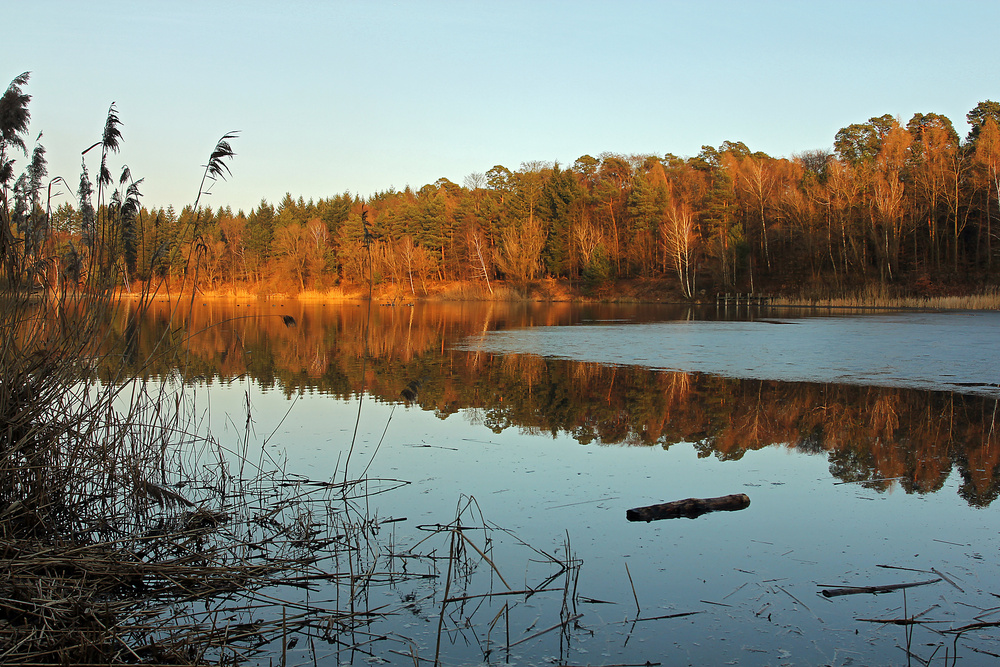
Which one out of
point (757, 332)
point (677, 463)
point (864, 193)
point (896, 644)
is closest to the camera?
point (896, 644)

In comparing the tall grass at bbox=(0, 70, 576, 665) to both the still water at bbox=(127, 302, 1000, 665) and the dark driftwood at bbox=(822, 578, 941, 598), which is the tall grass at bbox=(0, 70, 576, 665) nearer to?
the still water at bbox=(127, 302, 1000, 665)

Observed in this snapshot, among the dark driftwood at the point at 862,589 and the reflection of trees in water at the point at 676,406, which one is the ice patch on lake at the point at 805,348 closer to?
the reflection of trees in water at the point at 676,406

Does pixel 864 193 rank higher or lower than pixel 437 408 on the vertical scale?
higher

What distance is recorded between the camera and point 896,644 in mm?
3211

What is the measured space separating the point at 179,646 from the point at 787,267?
164ft

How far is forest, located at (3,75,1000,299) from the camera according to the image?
39.9m

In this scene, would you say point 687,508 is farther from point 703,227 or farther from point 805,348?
point 703,227

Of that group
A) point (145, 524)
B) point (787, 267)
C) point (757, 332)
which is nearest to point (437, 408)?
point (145, 524)

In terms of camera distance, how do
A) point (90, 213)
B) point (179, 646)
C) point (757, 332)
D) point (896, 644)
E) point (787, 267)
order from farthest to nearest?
point (787, 267) → point (757, 332) → point (90, 213) → point (896, 644) → point (179, 646)

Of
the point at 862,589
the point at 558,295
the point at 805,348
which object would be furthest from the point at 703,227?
the point at 862,589

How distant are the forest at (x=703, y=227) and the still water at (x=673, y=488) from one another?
1767 centimetres

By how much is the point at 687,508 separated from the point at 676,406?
15.6ft

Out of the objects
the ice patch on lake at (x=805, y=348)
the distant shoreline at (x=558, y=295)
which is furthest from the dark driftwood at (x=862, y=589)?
the distant shoreline at (x=558, y=295)

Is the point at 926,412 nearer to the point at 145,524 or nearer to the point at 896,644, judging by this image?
the point at 896,644
